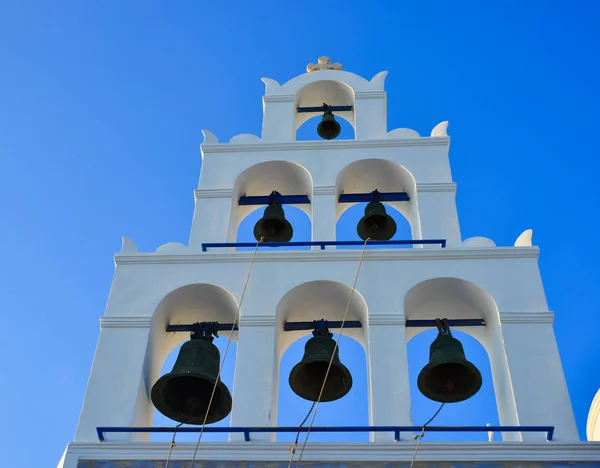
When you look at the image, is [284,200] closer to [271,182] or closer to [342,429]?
[271,182]

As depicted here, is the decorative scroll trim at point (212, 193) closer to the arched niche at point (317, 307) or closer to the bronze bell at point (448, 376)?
the arched niche at point (317, 307)

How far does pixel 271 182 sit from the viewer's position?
50.5 feet

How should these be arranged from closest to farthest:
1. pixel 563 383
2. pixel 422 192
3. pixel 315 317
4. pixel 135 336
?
pixel 563 383, pixel 135 336, pixel 315 317, pixel 422 192

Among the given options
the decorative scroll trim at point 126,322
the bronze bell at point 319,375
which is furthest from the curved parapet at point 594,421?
the decorative scroll trim at point 126,322

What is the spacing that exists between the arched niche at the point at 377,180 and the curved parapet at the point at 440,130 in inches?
A: 38.4

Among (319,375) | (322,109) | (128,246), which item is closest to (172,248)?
(128,246)

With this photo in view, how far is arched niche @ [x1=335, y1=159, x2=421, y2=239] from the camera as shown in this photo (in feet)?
49.4

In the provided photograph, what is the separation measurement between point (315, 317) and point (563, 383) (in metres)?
3.36

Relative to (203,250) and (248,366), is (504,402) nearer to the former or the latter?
(248,366)

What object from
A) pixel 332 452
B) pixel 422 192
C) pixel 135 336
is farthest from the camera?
pixel 422 192

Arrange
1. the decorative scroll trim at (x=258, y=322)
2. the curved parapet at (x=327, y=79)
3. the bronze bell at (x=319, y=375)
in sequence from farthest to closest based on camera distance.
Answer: the curved parapet at (x=327, y=79) < the decorative scroll trim at (x=258, y=322) < the bronze bell at (x=319, y=375)

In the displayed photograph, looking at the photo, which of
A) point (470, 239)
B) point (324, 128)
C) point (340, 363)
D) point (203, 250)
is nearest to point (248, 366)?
point (340, 363)

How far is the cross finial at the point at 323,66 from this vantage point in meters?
17.8

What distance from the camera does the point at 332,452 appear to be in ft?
34.8
